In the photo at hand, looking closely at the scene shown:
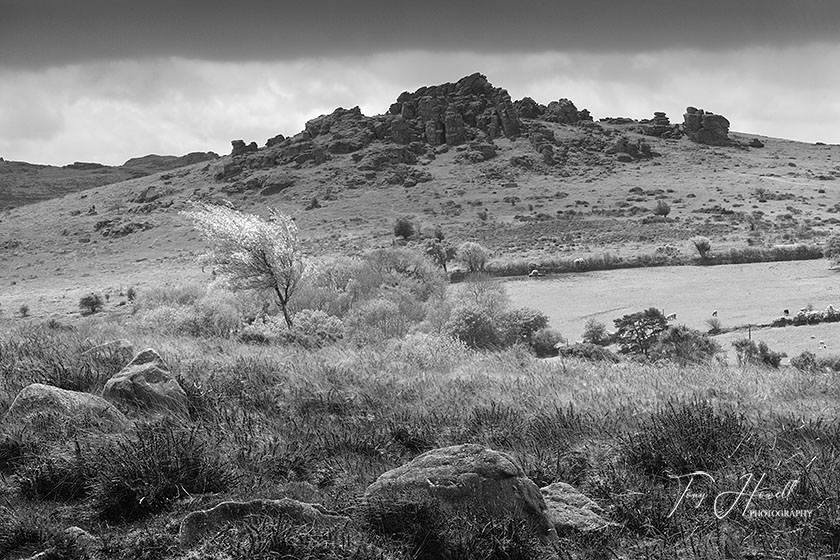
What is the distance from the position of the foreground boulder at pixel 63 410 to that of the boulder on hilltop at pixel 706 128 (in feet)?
425

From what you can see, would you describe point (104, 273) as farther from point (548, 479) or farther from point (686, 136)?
point (686, 136)

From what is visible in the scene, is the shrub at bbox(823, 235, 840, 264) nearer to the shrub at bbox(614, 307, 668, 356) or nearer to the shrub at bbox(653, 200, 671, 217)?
the shrub at bbox(614, 307, 668, 356)

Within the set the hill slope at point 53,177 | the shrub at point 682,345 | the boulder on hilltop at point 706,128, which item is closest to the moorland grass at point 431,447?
the shrub at point 682,345

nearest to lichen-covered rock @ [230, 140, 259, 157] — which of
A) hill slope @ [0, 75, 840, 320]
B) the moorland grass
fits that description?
hill slope @ [0, 75, 840, 320]

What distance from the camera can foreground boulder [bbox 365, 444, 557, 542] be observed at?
3.51 metres

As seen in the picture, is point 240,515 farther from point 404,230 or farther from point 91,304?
point 404,230

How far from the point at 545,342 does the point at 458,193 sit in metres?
62.3

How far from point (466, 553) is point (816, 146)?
148 meters

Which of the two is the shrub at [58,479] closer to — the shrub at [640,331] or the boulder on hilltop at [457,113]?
the shrub at [640,331]

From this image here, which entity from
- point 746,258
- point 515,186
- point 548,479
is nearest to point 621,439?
point 548,479

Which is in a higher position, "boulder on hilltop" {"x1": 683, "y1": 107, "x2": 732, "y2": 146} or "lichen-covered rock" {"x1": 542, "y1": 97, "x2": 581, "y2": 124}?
"lichen-covered rock" {"x1": 542, "y1": 97, "x2": 581, "y2": 124}

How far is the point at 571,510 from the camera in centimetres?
382

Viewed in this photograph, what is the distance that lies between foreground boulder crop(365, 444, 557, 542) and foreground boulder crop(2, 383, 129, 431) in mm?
2751

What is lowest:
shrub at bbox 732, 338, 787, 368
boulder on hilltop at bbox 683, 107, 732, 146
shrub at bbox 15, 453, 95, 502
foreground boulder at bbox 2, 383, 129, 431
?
shrub at bbox 732, 338, 787, 368
